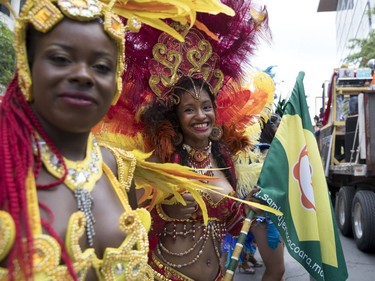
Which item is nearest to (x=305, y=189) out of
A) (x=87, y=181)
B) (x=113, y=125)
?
(x=113, y=125)

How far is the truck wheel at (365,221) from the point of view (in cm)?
572

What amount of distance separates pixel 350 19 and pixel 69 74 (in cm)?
4042

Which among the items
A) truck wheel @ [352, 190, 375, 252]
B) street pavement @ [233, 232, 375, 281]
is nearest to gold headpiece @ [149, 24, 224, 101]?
street pavement @ [233, 232, 375, 281]

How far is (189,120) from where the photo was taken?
2494mm

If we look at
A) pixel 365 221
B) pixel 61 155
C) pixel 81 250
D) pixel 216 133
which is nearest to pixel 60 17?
pixel 61 155

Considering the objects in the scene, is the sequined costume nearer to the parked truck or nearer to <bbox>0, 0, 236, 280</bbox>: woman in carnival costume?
<bbox>0, 0, 236, 280</bbox>: woman in carnival costume

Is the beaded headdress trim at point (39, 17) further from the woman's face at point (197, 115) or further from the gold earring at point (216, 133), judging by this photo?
the gold earring at point (216, 133)

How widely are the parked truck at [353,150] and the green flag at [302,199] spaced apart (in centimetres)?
331

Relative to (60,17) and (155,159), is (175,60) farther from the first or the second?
(60,17)

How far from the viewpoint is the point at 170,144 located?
2510mm

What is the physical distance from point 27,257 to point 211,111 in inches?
65.2

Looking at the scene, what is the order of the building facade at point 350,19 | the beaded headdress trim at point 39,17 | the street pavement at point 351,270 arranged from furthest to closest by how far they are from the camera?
the building facade at point 350,19
the street pavement at point 351,270
the beaded headdress trim at point 39,17

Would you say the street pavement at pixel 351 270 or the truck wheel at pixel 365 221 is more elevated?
the truck wheel at pixel 365 221

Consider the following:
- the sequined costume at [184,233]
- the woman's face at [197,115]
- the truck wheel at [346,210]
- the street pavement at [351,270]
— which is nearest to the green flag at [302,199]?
the sequined costume at [184,233]
